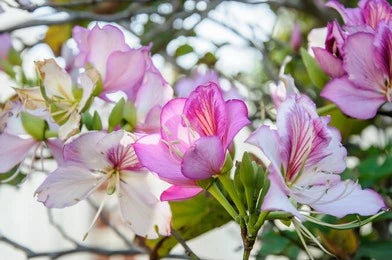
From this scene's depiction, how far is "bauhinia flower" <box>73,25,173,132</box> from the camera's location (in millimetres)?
625

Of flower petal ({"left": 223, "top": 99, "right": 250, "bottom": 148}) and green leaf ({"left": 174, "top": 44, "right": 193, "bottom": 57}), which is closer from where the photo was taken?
flower petal ({"left": 223, "top": 99, "right": 250, "bottom": 148})

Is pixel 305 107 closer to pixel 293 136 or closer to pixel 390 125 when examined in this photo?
pixel 293 136

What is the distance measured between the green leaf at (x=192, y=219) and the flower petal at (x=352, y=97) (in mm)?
262

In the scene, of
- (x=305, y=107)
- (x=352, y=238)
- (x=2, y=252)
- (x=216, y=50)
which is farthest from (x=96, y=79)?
(x=2, y=252)

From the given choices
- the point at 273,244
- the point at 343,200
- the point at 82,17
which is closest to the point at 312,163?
the point at 343,200

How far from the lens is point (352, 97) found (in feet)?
2.10

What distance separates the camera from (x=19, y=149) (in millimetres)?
647

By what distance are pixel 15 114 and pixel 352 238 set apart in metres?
0.48

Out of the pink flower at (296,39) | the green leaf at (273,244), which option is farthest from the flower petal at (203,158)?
the pink flower at (296,39)

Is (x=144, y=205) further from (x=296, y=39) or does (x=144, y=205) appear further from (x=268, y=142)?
(x=296, y=39)

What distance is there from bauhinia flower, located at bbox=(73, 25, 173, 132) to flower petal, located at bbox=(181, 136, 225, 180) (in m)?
0.12

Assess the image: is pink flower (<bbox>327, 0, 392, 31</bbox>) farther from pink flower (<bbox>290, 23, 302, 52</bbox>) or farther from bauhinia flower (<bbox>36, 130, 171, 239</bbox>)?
pink flower (<bbox>290, 23, 302, 52</bbox>)

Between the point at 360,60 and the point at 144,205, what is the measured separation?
0.22m

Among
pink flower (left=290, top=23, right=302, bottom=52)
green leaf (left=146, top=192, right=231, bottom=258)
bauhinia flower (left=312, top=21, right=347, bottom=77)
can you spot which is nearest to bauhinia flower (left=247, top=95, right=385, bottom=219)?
bauhinia flower (left=312, top=21, right=347, bottom=77)
